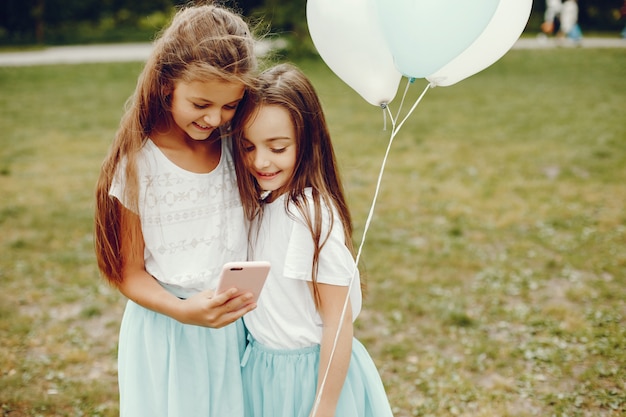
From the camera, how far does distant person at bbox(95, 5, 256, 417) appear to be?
157 centimetres

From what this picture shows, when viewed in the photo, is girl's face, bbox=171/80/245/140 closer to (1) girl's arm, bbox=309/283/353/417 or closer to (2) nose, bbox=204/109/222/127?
(2) nose, bbox=204/109/222/127

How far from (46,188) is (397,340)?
4.04 m

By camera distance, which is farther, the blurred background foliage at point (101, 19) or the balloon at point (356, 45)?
the blurred background foliage at point (101, 19)

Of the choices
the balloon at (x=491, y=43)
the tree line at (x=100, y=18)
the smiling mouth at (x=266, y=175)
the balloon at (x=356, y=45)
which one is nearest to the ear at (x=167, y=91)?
the smiling mouth at (x=266, y=175)

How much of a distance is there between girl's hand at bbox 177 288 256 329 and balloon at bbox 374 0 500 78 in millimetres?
824

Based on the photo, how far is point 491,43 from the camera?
1.75 meters

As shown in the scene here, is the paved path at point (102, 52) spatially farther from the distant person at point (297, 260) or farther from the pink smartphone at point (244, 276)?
the pink smartphone at point (244, 276)

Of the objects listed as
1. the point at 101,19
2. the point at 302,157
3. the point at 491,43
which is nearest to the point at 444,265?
the point at 491,43

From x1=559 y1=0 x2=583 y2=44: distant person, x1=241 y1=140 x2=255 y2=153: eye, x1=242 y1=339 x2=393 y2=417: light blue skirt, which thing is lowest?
x1=242 y1=339 x2=393 y2=417: light blue skirt

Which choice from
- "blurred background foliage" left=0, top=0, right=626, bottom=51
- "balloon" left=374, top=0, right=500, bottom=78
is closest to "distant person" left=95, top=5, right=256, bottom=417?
"balloon" left=374, top=0, right=500, bottom=78

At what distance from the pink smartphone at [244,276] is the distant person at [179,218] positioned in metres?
0.11

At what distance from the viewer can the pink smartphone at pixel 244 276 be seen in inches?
52.8

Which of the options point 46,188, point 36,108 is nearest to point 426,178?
point 46,188

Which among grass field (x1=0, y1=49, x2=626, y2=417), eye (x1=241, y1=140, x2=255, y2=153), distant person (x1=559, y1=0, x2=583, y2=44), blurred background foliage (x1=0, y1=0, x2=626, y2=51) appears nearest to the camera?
eye (x1=241, y1=140, x2=255, y2=153)
